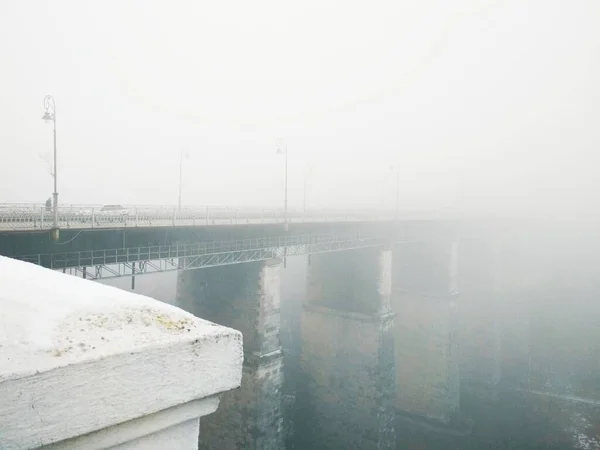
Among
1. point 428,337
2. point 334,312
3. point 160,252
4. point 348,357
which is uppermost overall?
point 160,252

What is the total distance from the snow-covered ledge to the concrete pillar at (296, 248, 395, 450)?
67.6ft

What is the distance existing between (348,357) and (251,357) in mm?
7280

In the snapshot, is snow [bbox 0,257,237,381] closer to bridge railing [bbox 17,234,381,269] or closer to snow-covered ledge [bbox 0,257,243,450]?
snow-covered ledge [bbox 0,257,243,450]

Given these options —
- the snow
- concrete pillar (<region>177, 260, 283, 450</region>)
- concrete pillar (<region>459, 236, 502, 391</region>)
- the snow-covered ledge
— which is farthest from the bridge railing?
concrete pillar (<region>459, 236, 502, 391</region>)

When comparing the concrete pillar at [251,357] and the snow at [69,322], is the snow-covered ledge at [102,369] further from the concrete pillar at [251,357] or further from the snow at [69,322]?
the concrete pillar at [251,357]

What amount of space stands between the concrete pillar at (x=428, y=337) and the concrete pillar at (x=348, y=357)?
560 cm

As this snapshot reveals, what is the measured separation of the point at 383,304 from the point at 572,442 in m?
15.4

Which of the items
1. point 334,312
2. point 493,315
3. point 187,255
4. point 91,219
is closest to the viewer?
point 91,219

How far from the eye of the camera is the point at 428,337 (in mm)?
26594

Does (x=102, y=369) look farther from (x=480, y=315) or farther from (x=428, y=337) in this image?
(x=480, y=315)

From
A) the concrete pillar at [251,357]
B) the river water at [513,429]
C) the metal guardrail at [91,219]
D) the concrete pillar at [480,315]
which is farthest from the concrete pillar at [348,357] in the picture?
the concrete pillar at [480,315]

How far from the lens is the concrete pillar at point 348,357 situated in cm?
2070

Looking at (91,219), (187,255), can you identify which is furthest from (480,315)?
(91,219)

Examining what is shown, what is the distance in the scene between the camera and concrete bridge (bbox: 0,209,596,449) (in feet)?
48.9
